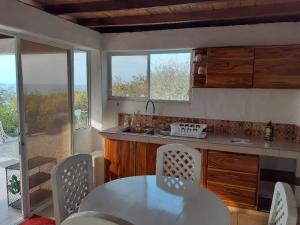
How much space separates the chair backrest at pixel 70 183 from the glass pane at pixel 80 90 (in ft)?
5.95

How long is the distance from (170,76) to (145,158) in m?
1.31

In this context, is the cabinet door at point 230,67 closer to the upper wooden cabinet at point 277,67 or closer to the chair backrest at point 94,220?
the upper wooden cabinet at point 277,67

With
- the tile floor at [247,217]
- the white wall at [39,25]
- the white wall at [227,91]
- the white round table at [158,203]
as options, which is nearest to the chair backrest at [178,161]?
the white round table at [158,203]

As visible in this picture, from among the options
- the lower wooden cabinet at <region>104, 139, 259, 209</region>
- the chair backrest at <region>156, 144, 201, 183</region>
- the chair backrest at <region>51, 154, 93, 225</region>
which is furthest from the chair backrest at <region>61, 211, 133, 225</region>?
the lower wooden cabinet at <region>104, 139, 259, 209</region>

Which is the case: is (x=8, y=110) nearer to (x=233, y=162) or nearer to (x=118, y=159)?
(x=118, y=159)

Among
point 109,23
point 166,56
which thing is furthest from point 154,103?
point 109,23

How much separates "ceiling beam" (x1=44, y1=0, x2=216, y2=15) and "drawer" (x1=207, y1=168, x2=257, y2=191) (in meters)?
1.95

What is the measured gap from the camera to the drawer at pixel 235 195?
113 inches

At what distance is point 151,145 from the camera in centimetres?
321

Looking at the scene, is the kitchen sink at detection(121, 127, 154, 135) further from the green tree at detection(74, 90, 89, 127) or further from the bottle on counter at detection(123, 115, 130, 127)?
the green tree at detection(74, 90, 89, 127)

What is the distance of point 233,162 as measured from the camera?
9.47ft

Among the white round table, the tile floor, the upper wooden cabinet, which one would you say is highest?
the upper wooden cabinet

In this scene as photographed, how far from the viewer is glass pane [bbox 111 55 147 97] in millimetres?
3855

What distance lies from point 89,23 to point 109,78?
3.25 feet
